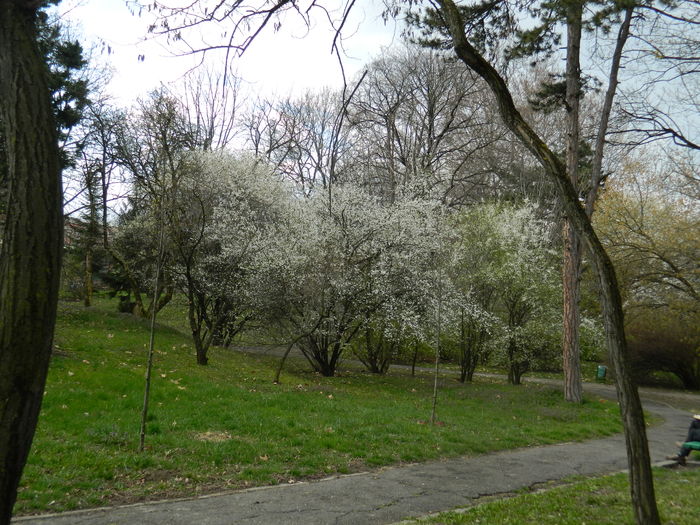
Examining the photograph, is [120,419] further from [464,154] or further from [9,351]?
[464,154]

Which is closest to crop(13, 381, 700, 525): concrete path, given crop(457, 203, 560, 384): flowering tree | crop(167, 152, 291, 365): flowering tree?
crop(457, 203, 560, 384): flowering tree

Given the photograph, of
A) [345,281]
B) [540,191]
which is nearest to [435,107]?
[540,191]

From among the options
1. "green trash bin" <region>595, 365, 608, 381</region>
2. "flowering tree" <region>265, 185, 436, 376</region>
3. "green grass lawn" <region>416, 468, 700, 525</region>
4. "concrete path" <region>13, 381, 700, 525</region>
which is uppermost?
"flowering tree" <region>265, 185, 436, 376</region>

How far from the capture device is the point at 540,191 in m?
27.4

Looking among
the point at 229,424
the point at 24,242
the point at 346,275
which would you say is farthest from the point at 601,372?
the point at 24,242

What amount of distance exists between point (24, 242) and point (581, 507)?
18.2 feet

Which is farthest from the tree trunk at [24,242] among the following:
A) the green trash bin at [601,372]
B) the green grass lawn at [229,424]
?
the green trash bin at [601,372]

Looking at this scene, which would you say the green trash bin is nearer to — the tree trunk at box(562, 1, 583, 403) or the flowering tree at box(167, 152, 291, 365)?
the tree trunk at box(562, 1, 583, 403)

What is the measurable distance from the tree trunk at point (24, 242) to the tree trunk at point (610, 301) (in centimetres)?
310

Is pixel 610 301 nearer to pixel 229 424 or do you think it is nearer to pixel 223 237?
pixel 229 424

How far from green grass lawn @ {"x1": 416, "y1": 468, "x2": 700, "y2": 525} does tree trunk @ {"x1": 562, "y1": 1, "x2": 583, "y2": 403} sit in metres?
7.95

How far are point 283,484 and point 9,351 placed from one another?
429cm

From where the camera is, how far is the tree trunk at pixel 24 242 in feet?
8.67

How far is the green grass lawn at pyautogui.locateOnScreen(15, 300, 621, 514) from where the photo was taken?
6055mm
